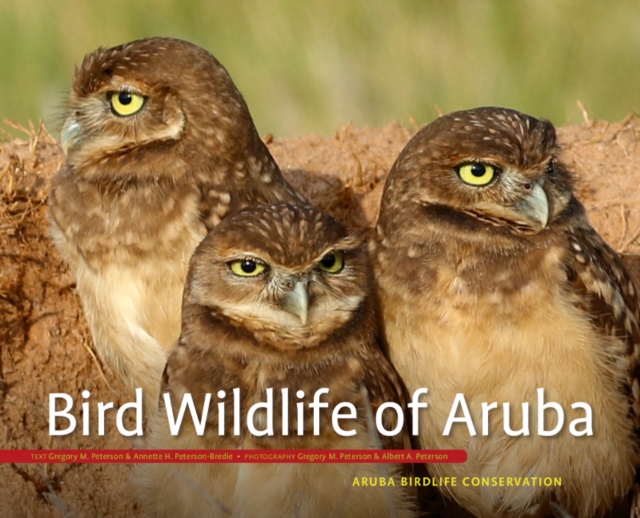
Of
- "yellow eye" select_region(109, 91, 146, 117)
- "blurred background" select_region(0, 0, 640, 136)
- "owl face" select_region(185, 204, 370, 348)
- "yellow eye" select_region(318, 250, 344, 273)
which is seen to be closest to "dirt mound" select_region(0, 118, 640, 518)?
"yellow eye" select_region(109, 91, 146, 117)

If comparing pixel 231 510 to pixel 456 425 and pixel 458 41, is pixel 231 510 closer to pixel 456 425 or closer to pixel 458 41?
pixel 456 425

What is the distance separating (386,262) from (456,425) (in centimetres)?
60

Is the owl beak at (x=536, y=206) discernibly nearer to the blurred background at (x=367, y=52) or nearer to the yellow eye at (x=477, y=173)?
the yellow eye at (x=477, y=173)

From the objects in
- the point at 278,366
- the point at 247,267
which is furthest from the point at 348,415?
the point at 247,267

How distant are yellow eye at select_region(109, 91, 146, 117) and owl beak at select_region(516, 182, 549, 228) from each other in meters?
1.42

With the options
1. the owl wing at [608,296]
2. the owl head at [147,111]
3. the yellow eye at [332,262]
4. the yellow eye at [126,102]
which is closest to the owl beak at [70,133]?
the owl head at [147,111]

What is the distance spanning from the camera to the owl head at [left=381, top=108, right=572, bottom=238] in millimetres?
3607

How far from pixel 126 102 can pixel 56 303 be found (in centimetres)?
114

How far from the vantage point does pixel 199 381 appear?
352cm

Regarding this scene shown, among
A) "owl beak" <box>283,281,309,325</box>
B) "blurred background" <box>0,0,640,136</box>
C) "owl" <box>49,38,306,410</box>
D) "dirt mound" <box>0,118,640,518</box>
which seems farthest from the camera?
"blurred background" <box>0,0,640,136</box>

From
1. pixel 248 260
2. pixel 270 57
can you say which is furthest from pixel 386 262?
pixel 270 57

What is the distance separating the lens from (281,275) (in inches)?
136

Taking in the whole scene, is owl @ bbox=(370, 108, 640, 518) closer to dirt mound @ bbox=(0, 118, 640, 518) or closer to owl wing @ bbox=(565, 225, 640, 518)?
owl wing @ bbox=(565, 225, 640, 518)

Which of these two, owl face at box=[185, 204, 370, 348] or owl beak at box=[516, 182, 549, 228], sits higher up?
owl beak at box=[516, 182, 549, 228]
